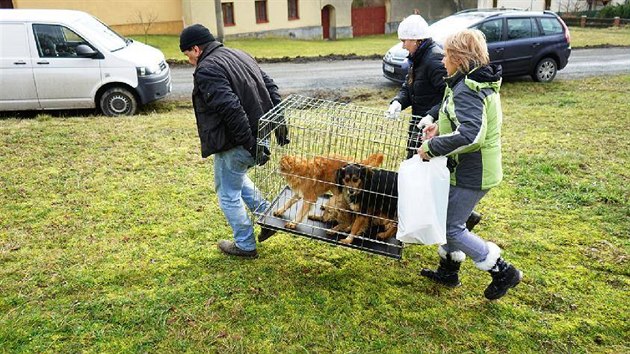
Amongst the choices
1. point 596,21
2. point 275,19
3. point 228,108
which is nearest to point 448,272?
point 228,108

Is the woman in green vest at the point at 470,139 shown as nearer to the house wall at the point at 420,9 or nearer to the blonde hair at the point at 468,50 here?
the blonde hair at the point at 468,50

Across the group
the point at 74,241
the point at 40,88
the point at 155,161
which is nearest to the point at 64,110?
the point at 40,88

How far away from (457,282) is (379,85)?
9140 mm

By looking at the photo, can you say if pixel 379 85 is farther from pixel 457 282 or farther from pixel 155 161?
pixel 457 282

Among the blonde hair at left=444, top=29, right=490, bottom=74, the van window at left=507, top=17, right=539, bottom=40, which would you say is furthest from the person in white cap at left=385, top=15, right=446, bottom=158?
the van window at left=507, top=17, right=539, bottom=40

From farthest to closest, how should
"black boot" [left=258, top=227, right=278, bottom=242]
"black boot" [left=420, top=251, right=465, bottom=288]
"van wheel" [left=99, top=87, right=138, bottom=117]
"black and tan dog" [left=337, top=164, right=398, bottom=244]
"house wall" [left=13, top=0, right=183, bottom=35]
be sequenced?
"house wall" [left=13, top=0, right=183, bottom=35], "van wheel" [left=99, top=87, right=138, bottom=117], "black boot" [left=258, top=227, right=278, bottom=242], "black boot" [left=420, top=251, right=465, bottom=288], "black and tan dog" [left=337, top=164, right=398, bottom=244]

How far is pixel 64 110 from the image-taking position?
9742mm

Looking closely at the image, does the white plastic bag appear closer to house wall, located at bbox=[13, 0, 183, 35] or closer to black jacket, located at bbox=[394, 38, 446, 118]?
black jacket, located at bbox=[394, 38, 446, 118]

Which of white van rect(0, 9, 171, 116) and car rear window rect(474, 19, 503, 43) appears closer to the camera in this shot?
white van rect(0, 9, 171, 116)

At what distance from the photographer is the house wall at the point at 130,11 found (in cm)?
2289

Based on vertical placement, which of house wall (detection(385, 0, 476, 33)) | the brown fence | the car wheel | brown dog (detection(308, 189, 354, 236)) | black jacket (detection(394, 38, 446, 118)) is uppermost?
house wall (detection(385, 0, 476, 33))

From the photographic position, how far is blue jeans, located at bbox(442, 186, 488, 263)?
331 cm

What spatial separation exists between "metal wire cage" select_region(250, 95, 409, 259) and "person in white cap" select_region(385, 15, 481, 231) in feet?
0.40

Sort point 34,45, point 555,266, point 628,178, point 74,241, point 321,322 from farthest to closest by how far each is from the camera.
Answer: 1. point 34,45
2. point 628,178
3. point 74,241
4. point 555,266
5. point 321,322
